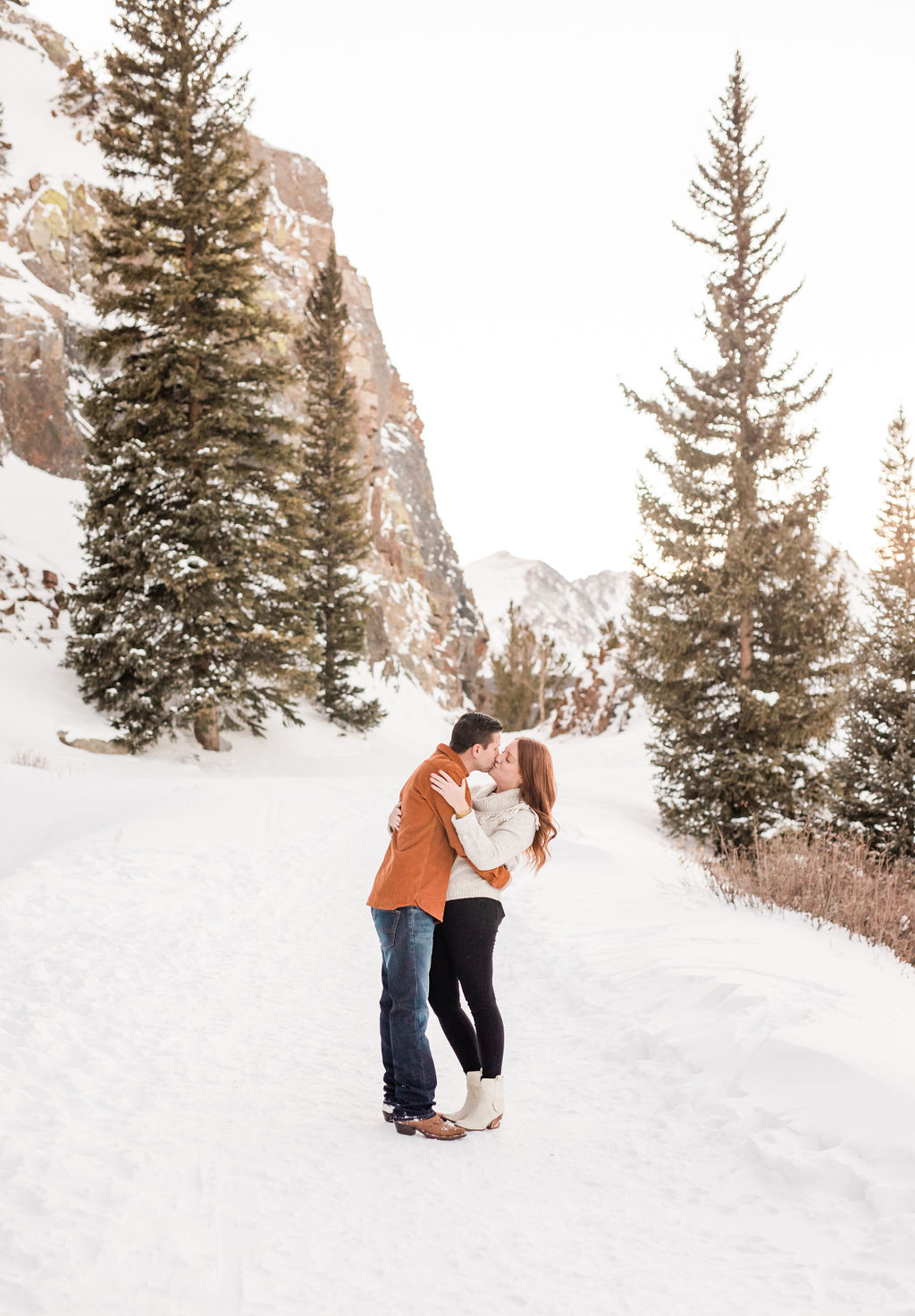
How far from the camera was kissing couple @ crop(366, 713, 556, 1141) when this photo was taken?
383 cm

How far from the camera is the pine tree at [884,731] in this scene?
1304cm

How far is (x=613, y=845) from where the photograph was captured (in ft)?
38.3

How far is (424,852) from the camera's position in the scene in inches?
154

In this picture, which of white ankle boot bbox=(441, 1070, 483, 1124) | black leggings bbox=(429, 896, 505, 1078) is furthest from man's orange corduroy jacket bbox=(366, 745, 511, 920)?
Result: white ankle boot bbox=(441, 1070, 483, 1124)

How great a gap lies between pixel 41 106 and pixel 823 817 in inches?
1542

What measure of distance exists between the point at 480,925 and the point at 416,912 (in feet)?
1.04

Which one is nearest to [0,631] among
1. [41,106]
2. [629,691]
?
[629,691]

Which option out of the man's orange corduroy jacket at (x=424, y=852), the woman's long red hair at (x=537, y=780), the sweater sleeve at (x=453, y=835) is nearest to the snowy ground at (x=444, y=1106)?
the man's orange corduroy jacket at (x=424, y=852)

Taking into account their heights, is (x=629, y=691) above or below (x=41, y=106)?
below

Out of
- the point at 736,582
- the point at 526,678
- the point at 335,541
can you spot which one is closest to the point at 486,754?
the point at 736,582

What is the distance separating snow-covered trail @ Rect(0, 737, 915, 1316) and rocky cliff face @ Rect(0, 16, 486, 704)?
15569mm

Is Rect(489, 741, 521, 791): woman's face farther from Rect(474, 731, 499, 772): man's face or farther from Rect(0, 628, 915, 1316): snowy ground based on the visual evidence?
Rect(0, 628, 915, 1316): snowy ground

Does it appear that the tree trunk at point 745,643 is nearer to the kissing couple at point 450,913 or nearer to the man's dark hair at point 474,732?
the kissing couple at point 450,913

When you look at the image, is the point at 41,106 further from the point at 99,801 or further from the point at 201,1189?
the point at 201,1189
